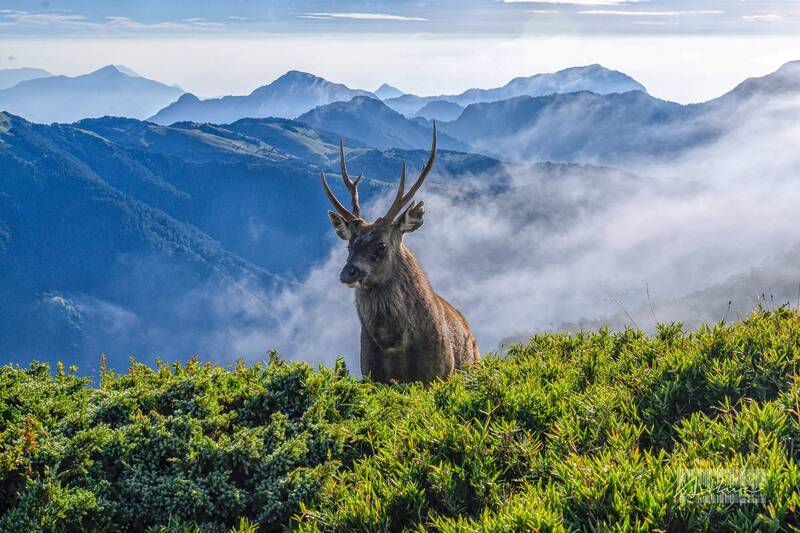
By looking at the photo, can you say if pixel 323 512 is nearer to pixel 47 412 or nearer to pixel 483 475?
pixel 483 475

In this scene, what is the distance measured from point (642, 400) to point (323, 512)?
9.00 ft

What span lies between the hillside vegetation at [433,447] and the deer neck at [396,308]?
12.0 feet

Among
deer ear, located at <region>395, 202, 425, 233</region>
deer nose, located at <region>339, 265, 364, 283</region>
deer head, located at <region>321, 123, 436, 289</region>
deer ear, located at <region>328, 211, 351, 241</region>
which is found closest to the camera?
deer nose, located at <region>339, 265, 364, 283</region>

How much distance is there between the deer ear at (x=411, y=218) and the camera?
11883mm

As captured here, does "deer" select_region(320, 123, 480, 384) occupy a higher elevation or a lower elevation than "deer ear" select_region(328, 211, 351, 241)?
lower

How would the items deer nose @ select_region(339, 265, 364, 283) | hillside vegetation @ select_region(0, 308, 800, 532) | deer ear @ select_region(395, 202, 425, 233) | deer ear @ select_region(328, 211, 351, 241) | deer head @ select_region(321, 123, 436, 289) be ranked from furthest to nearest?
deer ear @ select_region(328, 211, 351, 241) < deer ear @ select_region(395, 202, 425, 233) < deer head @ select_region(321, 123, 436, 289) < deer nose @ select_region(339, 265, 364, 283) < hillside vegetation @ select_region(0, 308, 800, 532)

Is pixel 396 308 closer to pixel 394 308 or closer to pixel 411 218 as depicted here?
pixel 394 308

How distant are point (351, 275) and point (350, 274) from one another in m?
0.02

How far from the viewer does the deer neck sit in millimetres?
10984

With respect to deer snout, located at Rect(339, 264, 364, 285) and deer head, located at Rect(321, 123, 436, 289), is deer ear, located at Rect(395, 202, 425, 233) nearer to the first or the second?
deer head, located at Rect(321, 123, 436, 289)

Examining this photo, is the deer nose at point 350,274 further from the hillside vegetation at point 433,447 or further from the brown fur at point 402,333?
the hillside vegetation at point 433,447

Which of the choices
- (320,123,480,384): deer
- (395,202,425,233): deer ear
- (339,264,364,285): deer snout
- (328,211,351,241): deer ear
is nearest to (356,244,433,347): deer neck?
(320,123,480,384): deer

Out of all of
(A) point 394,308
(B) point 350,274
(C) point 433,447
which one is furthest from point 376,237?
(C) point 433,447

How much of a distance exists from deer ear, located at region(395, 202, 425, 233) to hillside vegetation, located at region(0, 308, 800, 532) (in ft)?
16.4
